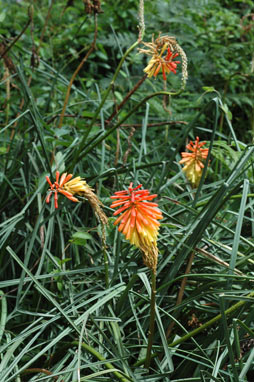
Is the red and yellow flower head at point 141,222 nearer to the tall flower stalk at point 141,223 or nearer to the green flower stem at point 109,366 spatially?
the tall flower stalk at point 141,223

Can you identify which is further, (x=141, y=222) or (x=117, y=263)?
(x=117, y=263)

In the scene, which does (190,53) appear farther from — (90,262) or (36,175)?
(90,262)

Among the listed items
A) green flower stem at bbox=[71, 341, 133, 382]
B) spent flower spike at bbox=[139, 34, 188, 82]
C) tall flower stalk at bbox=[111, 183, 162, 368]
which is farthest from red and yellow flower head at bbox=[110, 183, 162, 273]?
spent flower spike at bbox=[139, 34, 188, 82]

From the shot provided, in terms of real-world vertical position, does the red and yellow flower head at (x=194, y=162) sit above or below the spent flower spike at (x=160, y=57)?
below

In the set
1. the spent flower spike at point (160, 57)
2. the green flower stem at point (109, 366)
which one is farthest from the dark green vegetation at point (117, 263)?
the spent flower spike at point (160, 57)

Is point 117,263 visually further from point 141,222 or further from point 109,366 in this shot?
point 141,222

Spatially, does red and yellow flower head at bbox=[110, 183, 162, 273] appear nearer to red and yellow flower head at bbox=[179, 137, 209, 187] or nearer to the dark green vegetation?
the dark green vegetation

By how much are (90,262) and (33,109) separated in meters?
0.59

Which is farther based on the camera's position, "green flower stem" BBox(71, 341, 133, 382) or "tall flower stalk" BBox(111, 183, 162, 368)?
"green flower stem" BBox(71, 341, 133, 382)

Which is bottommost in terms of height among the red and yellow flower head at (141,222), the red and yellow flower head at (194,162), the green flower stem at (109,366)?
the green flower stem at (109,366)

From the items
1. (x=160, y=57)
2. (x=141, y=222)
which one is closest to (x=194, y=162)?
(x=160, y=57)

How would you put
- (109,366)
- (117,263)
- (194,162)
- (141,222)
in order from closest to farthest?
(141,222), (109,366), (117,263), (194,162)

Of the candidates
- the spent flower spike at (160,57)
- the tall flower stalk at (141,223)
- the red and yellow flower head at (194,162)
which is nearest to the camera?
the tall flower stalk at (141,223)

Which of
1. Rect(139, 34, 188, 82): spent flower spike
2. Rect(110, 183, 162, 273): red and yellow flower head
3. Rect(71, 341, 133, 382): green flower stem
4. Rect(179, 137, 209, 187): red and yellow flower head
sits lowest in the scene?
Rect(71, 341, 133, 382): green flower stem
